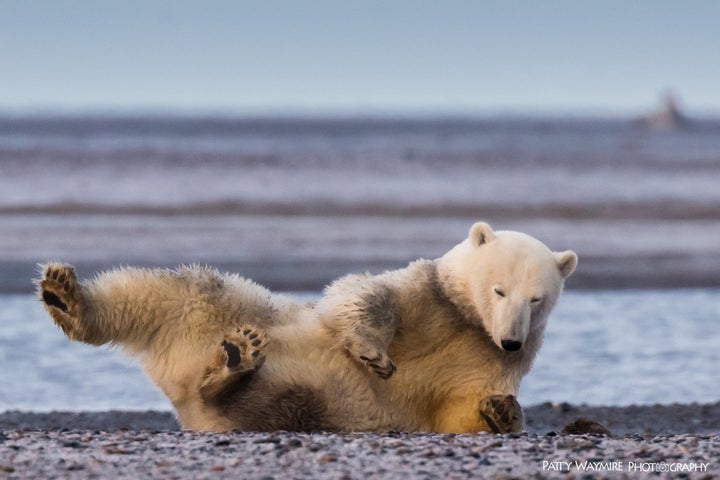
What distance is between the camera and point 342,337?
14.8 ft

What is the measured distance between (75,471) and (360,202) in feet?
46.1

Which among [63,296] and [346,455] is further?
[63,296]

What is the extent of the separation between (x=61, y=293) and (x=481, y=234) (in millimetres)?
1541

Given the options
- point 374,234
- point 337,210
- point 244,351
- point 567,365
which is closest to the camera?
point 244,351

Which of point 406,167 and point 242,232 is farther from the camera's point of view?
point 406,167

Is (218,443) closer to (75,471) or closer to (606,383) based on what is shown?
(75,471)

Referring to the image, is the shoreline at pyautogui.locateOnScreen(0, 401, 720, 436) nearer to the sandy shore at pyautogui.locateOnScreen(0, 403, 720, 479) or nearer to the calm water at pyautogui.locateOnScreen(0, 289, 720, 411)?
the calm water at pyautogui.locateOnScreen(0, 289, 720, 411)

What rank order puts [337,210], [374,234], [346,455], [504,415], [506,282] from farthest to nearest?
[337,210] < [374,234] < [506,282] < [504,415] < [346,455]

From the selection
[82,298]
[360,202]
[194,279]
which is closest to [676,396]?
[194,279]

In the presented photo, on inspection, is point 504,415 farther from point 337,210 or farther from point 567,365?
point 337,210

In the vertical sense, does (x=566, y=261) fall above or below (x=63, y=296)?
above

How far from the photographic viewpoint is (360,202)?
17609 millimetres

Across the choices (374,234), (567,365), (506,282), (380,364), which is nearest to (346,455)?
(380,364)

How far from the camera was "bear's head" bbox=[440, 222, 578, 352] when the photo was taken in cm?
443
